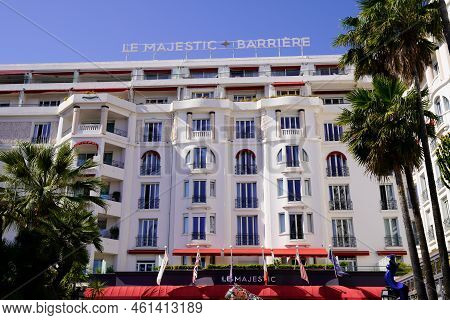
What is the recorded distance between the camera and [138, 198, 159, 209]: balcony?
37.8m

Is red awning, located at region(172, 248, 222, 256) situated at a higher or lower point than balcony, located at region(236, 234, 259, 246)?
lower

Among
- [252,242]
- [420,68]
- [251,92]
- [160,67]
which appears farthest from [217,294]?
[160,67]

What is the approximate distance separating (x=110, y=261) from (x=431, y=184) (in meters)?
25.1

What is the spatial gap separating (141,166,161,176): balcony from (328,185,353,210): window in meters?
14.8

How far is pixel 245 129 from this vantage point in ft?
133

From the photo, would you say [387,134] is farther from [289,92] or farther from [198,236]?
[289,92]

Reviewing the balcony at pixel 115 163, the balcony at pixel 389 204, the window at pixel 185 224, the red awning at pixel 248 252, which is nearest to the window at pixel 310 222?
the red awning at pixel 248 252

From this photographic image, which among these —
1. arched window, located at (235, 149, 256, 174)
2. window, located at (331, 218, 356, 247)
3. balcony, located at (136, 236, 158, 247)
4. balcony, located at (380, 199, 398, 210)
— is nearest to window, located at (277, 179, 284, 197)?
arched window, located at (235, 149, 256, 174)

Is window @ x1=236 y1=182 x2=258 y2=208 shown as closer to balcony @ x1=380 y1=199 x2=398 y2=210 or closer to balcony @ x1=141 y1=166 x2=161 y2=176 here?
balcony @ x1=141 y1=166 x2=161 y2=176

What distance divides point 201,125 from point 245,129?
396 centimetres

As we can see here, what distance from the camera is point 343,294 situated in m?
28.7

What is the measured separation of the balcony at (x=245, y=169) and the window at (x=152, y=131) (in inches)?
302
